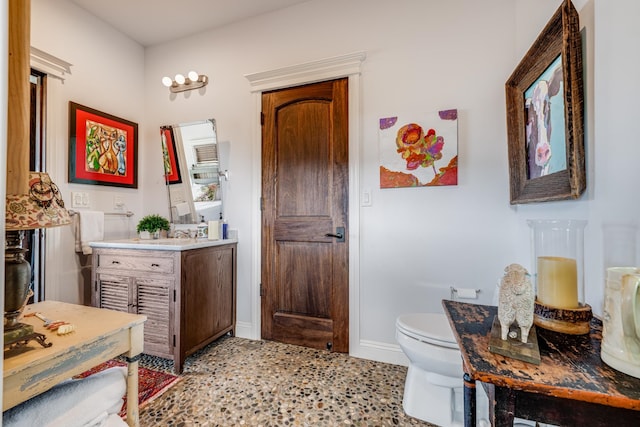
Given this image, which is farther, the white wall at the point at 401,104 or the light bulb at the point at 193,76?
the light bulb at the point at 193,76

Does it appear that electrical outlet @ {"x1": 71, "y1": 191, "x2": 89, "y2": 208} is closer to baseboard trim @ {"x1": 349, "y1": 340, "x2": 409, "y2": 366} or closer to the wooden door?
the wooden door

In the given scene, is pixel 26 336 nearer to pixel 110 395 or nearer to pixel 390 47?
pixel 110 395

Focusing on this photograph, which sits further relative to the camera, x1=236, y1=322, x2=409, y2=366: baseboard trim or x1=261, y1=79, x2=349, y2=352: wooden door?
x1=261, y1=79, x2=349, y2=352: wooden door

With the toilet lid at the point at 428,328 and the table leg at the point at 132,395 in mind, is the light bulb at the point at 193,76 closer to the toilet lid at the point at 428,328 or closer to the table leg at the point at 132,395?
the table leg at the point at 132,395

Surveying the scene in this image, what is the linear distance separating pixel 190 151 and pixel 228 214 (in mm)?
688

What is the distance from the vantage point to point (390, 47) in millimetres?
2023

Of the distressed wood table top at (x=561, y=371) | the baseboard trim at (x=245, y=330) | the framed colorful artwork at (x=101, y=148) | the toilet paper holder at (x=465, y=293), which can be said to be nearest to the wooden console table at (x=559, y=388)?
the distressed wood table top at (x=561, y=371)

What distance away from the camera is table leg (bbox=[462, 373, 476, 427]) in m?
0.76

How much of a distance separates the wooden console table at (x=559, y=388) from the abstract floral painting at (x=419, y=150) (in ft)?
4.26

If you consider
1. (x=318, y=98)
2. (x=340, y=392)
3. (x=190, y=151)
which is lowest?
(x=340, y=392)

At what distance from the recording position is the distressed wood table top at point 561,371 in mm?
577

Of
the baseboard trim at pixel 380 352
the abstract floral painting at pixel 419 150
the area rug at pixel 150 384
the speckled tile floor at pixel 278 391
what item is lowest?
the speckled tile floor at pixel 278 391

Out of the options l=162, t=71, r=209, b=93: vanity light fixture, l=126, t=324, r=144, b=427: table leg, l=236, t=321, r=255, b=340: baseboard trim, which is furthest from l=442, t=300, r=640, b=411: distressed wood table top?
l=162, t=71, r=209, b=93: vanity light fixture

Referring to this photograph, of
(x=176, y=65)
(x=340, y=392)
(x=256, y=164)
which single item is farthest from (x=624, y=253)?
(x=176, y=65)
